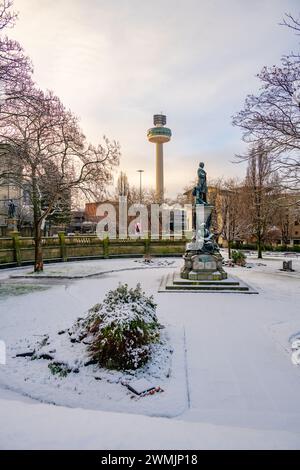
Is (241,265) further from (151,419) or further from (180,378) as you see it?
(151,419)

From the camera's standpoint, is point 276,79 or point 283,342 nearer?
point 283,342

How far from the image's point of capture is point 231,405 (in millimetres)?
4395

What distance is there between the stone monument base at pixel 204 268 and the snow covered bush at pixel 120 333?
7420 millimetres

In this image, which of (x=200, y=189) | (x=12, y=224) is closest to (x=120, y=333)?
(x=200, y=189)

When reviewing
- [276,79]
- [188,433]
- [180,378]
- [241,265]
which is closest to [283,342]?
[180,378]

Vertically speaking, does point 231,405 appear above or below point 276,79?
below

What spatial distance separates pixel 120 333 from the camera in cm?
568

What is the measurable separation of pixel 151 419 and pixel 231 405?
4.27 feet

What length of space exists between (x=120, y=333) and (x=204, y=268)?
353 inches
